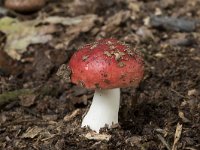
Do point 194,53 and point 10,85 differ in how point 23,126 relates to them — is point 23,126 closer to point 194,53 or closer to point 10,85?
point 10,85

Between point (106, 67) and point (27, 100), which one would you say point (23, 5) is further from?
point (106, 67)

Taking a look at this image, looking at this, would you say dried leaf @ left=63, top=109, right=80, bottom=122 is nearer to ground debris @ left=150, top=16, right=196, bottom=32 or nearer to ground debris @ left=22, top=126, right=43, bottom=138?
ground debris @ left=22, top=126, right=43, bottom=138

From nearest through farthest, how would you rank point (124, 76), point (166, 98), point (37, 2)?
point (124, 76) → point (166, 98) → point (37, 2)

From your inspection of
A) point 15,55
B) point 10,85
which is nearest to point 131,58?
point 10,85

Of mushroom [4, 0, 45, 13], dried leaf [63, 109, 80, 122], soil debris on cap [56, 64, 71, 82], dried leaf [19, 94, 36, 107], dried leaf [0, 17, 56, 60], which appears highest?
mushroom [4, 0, 45, 13]

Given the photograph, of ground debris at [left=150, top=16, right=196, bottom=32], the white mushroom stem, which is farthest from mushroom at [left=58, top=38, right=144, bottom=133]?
ground debris at [left=150, top=16, right=196, bottom=32]

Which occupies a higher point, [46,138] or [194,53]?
[194,53]

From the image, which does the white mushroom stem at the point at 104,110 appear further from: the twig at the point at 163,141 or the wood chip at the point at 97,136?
the twig at the point at 163,141
